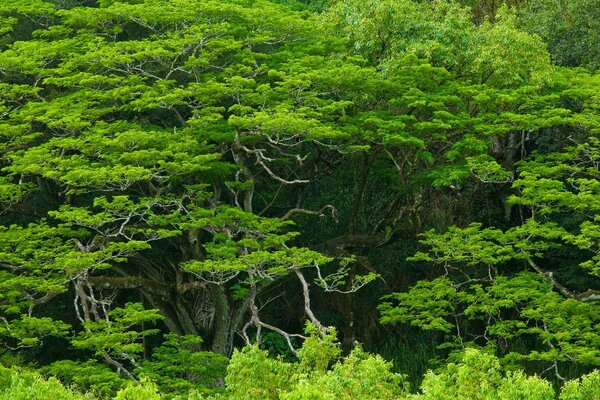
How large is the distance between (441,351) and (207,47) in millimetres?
7564

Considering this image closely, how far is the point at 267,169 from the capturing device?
17641mm

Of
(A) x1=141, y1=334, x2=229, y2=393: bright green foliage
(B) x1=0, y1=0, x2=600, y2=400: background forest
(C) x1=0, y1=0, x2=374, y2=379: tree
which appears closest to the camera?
(A) x1=141, y1=334, x2=229, y2=393: bright green foliage

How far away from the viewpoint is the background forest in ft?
56.0

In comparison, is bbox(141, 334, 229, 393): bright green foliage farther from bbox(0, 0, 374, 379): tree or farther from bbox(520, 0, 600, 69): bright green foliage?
bbox(520, 0, 600, 69): bright green foliage

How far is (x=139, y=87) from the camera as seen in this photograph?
59.9ft

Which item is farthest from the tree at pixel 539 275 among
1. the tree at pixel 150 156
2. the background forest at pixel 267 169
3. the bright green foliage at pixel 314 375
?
the bright green foliage at pixel 314 375

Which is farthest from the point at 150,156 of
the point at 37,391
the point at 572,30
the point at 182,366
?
the point at 572,30

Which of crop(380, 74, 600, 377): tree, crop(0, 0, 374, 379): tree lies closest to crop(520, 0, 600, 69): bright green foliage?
crop(380, 74, 600, 377): tree

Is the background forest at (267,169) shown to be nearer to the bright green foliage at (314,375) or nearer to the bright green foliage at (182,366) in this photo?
the bright green foliage at (182,366)

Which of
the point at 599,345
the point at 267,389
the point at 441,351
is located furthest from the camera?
the point at 441,351

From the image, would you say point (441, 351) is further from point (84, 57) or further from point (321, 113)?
point (84, 57)

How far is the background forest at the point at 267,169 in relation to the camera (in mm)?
17062

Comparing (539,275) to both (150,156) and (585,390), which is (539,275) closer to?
(150,156)

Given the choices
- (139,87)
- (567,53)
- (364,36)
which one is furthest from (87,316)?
(567,53)
